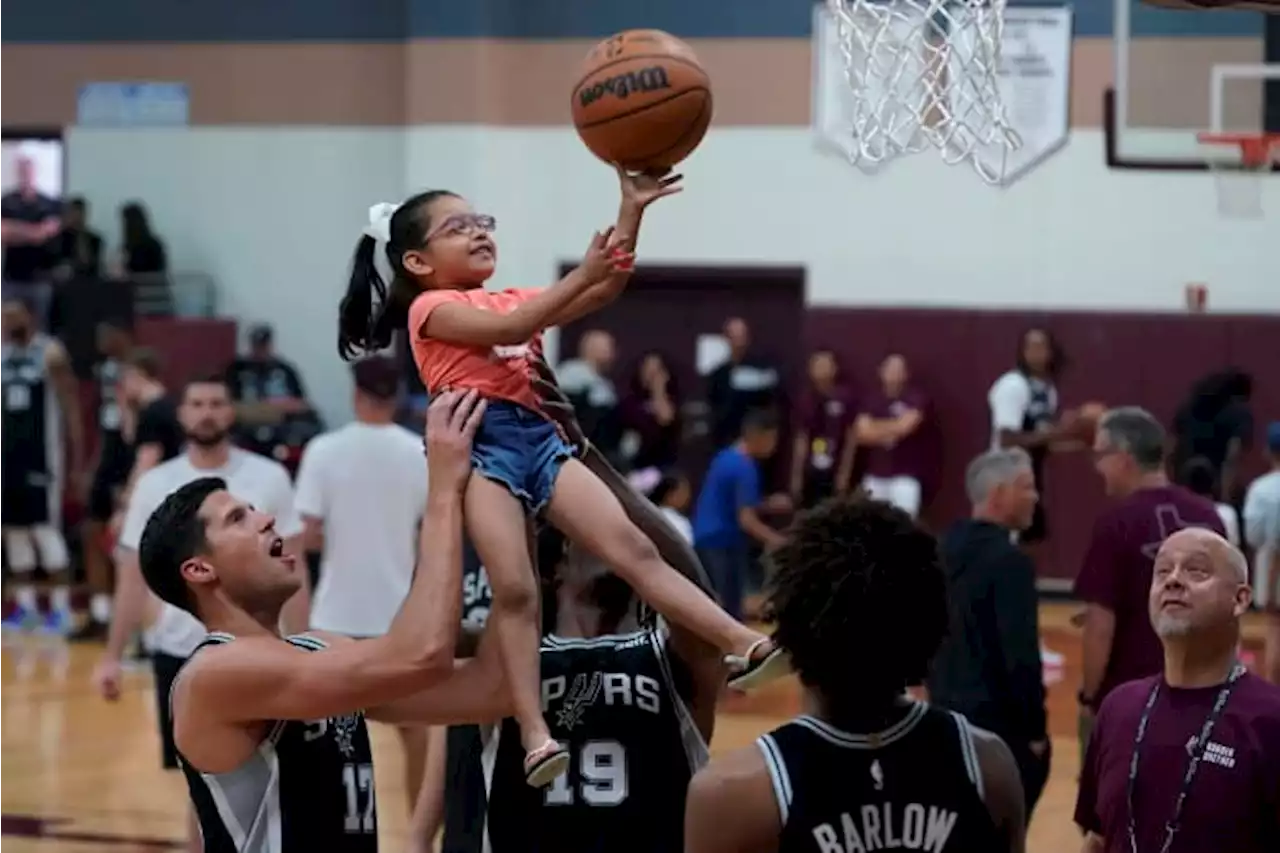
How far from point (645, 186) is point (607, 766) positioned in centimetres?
106

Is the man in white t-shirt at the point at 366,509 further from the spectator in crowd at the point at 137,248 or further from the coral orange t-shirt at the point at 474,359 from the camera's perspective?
the spectator in crowd at the point at 137,248

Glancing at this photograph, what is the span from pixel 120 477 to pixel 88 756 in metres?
3.53

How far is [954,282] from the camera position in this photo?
1672 cm

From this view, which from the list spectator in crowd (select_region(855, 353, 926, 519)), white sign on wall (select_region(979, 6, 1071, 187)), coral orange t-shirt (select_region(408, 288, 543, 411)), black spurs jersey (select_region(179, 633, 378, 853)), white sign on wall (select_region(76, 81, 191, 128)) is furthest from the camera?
white sign on wall (select_region(76, 81, 191, 128))

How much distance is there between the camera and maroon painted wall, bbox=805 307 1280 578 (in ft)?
51.6

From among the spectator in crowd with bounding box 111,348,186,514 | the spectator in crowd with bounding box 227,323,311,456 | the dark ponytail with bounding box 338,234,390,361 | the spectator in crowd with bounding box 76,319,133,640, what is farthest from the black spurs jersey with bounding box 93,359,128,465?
the dark ponytail with bounding box 338,234,390,361

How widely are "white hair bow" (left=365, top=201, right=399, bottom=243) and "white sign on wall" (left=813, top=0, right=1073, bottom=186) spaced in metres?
10.4

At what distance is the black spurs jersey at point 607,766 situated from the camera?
13.2 feet

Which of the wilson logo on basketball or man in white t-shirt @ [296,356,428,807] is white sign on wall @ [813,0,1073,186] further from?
the wilson logo on basketball

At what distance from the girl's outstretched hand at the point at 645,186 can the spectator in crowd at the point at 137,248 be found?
14.5 m

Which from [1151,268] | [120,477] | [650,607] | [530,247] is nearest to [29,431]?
[120,477]

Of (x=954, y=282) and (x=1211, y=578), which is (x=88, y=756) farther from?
(x=954, y=282)

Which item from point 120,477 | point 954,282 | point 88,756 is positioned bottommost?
point 88,756

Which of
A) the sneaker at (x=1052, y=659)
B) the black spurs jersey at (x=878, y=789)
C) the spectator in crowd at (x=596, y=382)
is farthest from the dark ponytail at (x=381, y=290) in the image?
the spectator in crowd at (x=596, y=382)
